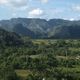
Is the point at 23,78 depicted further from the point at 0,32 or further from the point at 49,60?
the point at 0,32

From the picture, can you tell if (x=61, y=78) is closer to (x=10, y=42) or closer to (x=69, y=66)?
(x=69, y=66)

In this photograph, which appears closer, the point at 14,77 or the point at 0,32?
the point at 14,77

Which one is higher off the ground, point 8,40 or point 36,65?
point 8,40

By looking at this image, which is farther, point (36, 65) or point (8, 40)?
point (8, 40)

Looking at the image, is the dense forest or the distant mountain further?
the distant mountain

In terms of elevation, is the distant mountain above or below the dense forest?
Result: above

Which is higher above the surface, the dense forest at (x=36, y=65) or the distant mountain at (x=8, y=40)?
the distant mountain at (x=8, y=40)

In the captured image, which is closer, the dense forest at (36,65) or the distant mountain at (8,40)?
the dense forest at (36,65)

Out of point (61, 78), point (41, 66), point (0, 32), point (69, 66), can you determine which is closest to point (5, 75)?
point (61, 78)

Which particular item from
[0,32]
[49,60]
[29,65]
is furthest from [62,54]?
[0,32]

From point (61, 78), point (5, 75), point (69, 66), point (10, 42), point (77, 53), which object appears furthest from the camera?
point (10, 42)

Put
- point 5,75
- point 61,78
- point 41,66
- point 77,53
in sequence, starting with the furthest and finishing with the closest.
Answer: point 77,53, point 41,66, point 61,78, point 5,75
